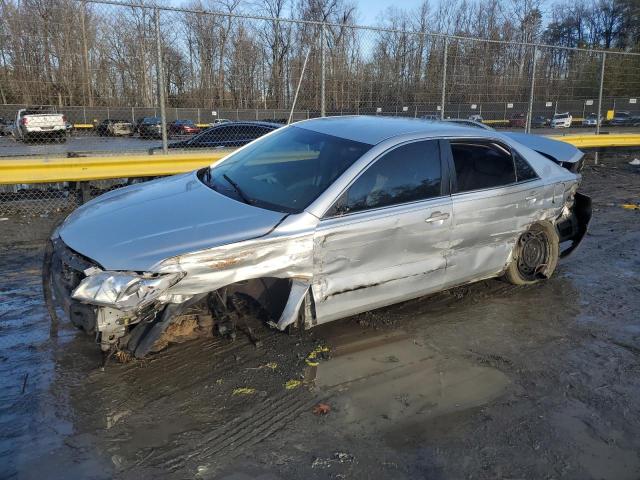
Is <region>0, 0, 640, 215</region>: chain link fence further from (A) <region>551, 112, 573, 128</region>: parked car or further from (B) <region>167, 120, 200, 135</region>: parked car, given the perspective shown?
(A) <region>551, 112, 573, 128</region>: parked car

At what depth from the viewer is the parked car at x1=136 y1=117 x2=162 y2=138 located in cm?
824

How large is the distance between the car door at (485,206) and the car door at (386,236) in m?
0.16

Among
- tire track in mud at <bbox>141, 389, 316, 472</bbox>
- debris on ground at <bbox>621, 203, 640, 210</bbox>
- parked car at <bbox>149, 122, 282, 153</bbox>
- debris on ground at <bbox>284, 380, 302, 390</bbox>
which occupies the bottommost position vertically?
tire track in mud at <bbox>141, 389, 316, 472</bbox>

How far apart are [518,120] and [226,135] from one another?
22.8 feet

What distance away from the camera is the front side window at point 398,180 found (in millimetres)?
3893

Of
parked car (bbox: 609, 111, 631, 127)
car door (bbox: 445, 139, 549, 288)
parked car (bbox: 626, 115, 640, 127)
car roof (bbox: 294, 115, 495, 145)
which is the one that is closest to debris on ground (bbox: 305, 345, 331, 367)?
car door (bbox: 445, 139, 549, 288)

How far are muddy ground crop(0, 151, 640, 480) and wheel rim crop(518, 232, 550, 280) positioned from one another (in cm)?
50

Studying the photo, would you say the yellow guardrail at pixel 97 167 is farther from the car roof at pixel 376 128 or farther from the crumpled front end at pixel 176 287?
the crumpled front end at pixel 176 287

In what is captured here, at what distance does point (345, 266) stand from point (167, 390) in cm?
143

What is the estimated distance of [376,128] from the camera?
4.50m

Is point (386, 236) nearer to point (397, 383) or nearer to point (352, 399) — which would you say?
point (397, 383)

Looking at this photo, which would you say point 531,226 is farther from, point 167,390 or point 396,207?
point 167,390

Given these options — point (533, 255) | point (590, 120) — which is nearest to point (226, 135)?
point (533, 255)

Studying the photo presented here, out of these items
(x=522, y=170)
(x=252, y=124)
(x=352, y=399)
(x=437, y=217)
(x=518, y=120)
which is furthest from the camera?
(x=518, y=120)
